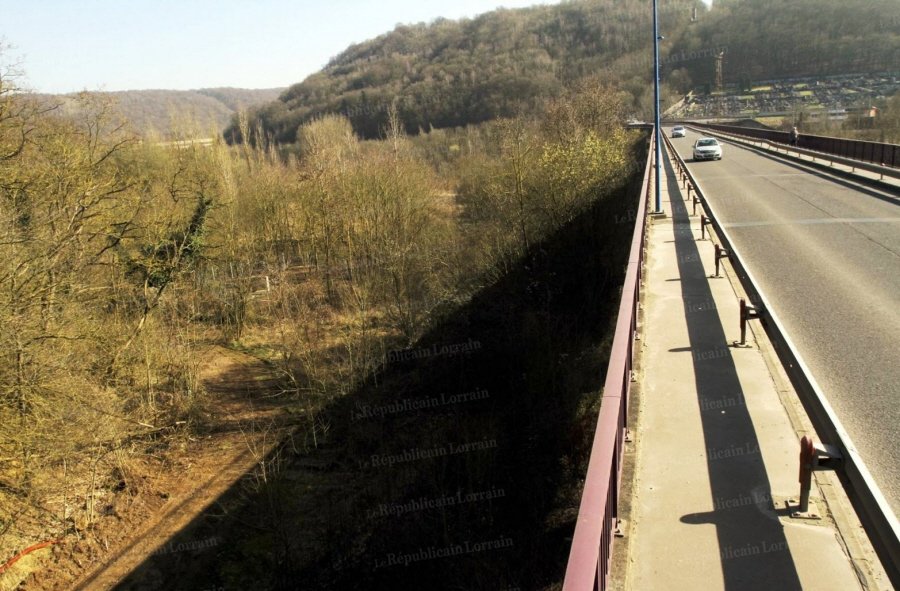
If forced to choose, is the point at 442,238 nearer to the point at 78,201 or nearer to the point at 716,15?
the point at 78,201

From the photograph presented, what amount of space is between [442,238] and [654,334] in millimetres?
25526

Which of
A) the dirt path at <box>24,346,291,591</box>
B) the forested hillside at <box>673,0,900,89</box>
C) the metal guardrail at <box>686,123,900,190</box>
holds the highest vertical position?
the forested hillside at <box>673,0,900,89</box>

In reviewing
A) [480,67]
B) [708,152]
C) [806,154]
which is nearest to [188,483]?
[708,152]

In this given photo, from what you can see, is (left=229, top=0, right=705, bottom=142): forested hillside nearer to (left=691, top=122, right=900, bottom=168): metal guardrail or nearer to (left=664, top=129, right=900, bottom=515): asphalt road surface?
(left=691, top=122, right=900, bottom=168): metal guardrail

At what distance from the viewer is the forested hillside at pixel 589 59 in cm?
10225

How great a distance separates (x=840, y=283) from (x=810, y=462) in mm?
7390

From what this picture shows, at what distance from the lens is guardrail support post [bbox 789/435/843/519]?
148 inches

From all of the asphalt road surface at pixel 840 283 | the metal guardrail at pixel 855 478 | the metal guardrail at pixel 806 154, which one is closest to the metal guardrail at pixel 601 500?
the metal guardrail at pixel 855 478

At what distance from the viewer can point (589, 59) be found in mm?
130500

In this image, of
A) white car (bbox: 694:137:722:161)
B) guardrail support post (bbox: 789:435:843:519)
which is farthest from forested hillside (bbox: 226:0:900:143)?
guardrail support post (bbox: 789:435:843:519)

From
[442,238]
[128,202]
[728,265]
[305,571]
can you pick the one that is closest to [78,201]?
[128,202]

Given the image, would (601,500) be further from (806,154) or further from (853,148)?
(806,154)

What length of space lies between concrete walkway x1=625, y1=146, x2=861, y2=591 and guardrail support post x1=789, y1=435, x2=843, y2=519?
0.35 feet

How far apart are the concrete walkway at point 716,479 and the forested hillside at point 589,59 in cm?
7903
